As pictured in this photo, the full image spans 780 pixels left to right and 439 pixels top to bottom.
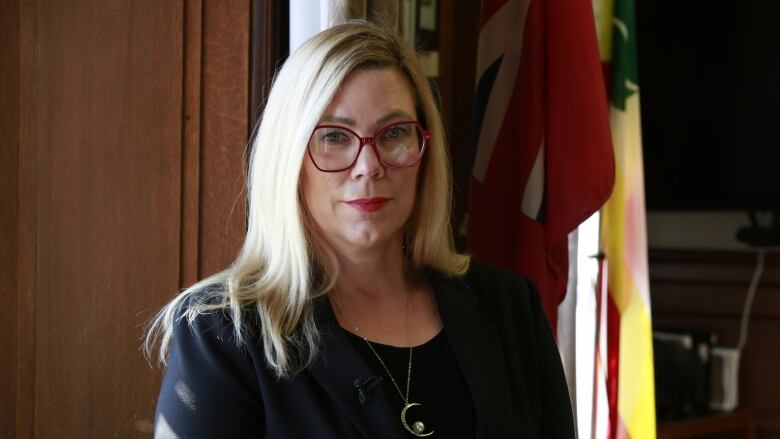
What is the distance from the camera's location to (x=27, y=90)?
5.93ft

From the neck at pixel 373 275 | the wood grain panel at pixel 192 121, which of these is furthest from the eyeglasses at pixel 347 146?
the wood grain panel at pixel 192 121

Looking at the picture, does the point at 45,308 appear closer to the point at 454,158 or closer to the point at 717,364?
the point at 454,158

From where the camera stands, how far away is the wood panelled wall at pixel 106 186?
1.76 meters

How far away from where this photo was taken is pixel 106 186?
179 centimetres

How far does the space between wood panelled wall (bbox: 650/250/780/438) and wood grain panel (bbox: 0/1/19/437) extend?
90.7 inches

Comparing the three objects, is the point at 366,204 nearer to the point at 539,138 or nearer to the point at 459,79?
the point at 539,138

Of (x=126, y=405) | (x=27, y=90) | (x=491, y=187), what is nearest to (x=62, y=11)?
(x=27, y=90)

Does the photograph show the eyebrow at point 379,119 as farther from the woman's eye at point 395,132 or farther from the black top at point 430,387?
the black top at point 430,387

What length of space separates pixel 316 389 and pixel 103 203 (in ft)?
2.10

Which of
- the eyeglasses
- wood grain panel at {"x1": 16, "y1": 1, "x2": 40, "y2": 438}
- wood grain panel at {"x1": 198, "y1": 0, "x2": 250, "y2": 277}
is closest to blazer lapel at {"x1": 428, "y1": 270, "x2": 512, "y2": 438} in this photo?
the eyeglasses

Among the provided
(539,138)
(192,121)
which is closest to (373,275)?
(192,121)

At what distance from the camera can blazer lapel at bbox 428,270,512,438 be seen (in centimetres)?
150

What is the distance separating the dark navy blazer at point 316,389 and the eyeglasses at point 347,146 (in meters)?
0.22

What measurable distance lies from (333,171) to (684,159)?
2220 mm
